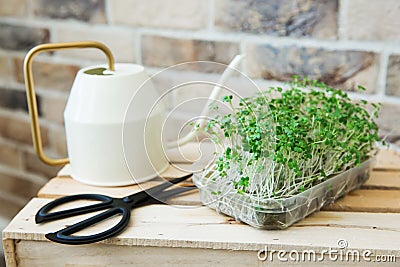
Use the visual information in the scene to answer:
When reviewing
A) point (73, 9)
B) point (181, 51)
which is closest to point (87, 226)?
point (181, 51)

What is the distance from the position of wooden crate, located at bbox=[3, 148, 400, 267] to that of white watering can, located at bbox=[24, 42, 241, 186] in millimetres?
99

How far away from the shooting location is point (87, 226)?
67 centimetres

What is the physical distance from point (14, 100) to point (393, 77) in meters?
0.98

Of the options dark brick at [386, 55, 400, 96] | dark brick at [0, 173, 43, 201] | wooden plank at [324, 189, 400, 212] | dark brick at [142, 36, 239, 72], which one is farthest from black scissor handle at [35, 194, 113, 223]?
dark brick at [0, 173, 43, 201]

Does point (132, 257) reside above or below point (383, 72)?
below

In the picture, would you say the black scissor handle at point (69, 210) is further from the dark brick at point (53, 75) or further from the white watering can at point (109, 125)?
the dark brick at point (53, 75)

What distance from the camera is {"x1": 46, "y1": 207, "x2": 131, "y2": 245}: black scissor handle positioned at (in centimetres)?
62

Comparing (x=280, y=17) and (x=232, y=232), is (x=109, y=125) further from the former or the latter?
(x=280, y=17)

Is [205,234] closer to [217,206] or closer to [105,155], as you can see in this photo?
[217,206]

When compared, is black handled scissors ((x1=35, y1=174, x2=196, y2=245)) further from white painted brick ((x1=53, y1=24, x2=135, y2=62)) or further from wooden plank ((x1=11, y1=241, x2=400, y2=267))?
white painted brick ((x1=53, y1=24, x2=135, y2=62))

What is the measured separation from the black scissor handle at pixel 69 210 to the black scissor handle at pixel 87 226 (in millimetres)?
24

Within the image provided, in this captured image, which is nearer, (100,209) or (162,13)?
(100,209)

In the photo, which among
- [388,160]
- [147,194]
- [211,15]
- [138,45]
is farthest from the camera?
[138,45]

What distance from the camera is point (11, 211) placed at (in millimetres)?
1460
